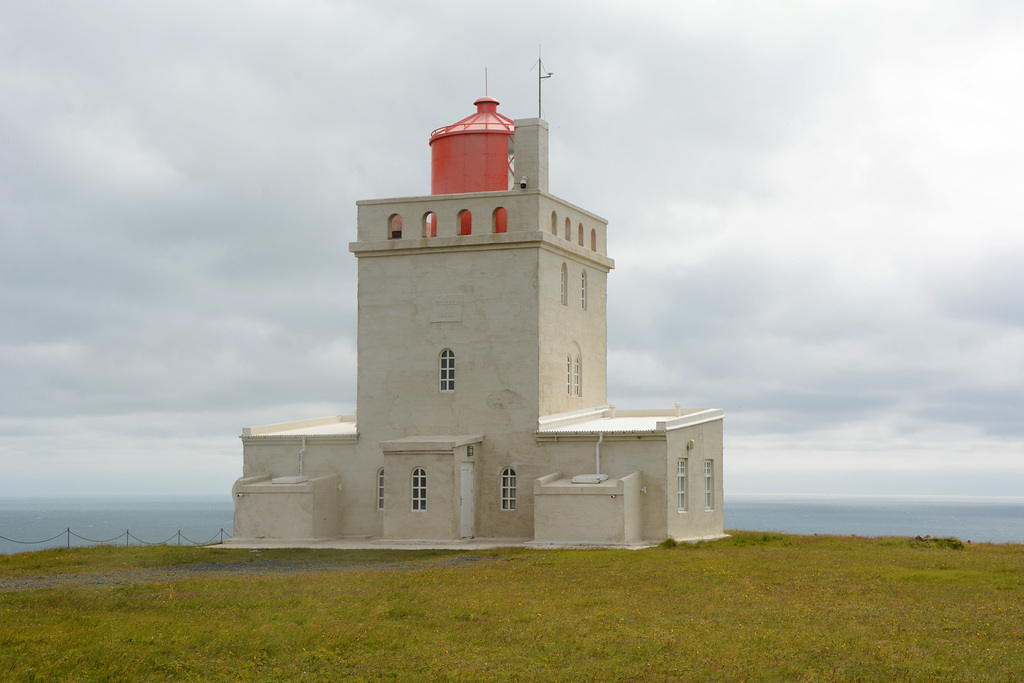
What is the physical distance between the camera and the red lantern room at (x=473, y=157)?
31.3m

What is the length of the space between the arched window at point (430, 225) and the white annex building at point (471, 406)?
0.18ft

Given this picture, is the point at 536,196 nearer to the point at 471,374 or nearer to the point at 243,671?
the point at 471,374

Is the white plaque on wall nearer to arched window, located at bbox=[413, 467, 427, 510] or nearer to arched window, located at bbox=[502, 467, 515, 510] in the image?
arched window, located at bbox=[502, 467, 515, 510]

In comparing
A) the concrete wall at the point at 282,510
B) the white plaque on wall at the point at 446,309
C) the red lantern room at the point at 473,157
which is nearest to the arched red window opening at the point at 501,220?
the red lantern room at the point at 473,157

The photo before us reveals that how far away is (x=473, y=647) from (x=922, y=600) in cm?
787

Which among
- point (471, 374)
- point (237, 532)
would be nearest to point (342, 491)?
point (237, 532)

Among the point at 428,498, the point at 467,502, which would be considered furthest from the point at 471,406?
the point at 428,498

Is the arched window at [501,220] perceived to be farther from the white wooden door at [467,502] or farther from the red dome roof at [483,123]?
the white wooden door at [467,502]

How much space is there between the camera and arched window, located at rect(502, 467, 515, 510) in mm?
29156

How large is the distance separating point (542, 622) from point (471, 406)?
15192 millimetres

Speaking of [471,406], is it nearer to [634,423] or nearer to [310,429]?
[634,423]

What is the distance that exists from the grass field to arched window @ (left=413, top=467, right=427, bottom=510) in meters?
5.35

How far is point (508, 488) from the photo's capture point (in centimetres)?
2922

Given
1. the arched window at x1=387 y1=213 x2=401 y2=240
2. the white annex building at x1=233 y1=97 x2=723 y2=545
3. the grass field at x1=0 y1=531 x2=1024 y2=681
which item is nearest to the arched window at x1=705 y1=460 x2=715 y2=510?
the white annex building at x1=233 y1=97 x2=723 y2=545
